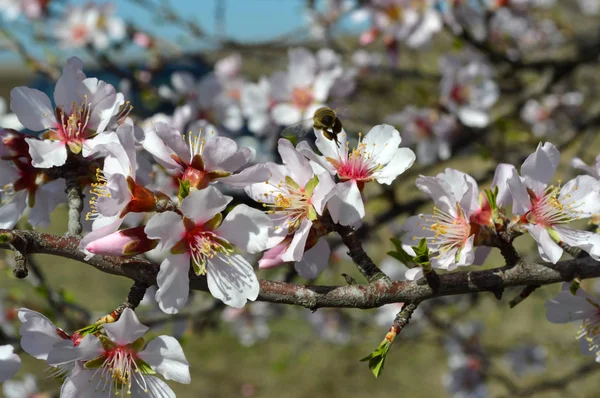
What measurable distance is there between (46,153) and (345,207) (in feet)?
2.12

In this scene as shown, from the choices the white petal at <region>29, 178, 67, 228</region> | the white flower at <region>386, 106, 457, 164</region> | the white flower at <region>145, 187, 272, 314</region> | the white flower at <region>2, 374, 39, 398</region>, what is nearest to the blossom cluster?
the white flower at <region>145, 187, 272, 314</region>

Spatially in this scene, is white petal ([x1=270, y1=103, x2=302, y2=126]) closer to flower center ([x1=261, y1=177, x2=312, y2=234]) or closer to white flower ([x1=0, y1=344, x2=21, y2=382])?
flower center ([x1=261, y1=177, x2=312, y2=234])

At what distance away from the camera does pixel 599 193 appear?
1183 mm

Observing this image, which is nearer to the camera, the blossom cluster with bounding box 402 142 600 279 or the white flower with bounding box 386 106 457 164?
the blossom cluster with bounding box 402 142 600 279

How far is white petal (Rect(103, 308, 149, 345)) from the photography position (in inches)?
38.8

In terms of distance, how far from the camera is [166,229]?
3.27 ft

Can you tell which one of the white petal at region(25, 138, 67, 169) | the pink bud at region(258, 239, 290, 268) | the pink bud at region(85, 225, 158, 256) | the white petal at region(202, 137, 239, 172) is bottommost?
the pink bud at region(258, 239, 290, 268)

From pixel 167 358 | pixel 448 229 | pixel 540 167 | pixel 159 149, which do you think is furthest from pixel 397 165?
pixel 167 358

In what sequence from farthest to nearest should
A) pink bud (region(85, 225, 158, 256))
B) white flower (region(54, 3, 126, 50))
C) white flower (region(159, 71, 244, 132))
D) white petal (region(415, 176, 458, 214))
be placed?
white flower (region(54, 3, 126, 50)) → white flower (region(159, 71, 244, 132)) → white petal (region(415, 176, 458, 214)) → pink bud (region(85, 225, 158, 256))

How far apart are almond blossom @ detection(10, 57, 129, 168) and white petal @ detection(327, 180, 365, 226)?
54cm

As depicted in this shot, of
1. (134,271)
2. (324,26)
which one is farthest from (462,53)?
(134,271)

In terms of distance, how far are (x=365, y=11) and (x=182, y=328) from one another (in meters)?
1.99

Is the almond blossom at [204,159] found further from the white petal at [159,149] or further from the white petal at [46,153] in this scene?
the white petal at [46,153]

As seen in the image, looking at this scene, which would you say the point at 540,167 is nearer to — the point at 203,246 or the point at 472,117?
the point at 203,246
